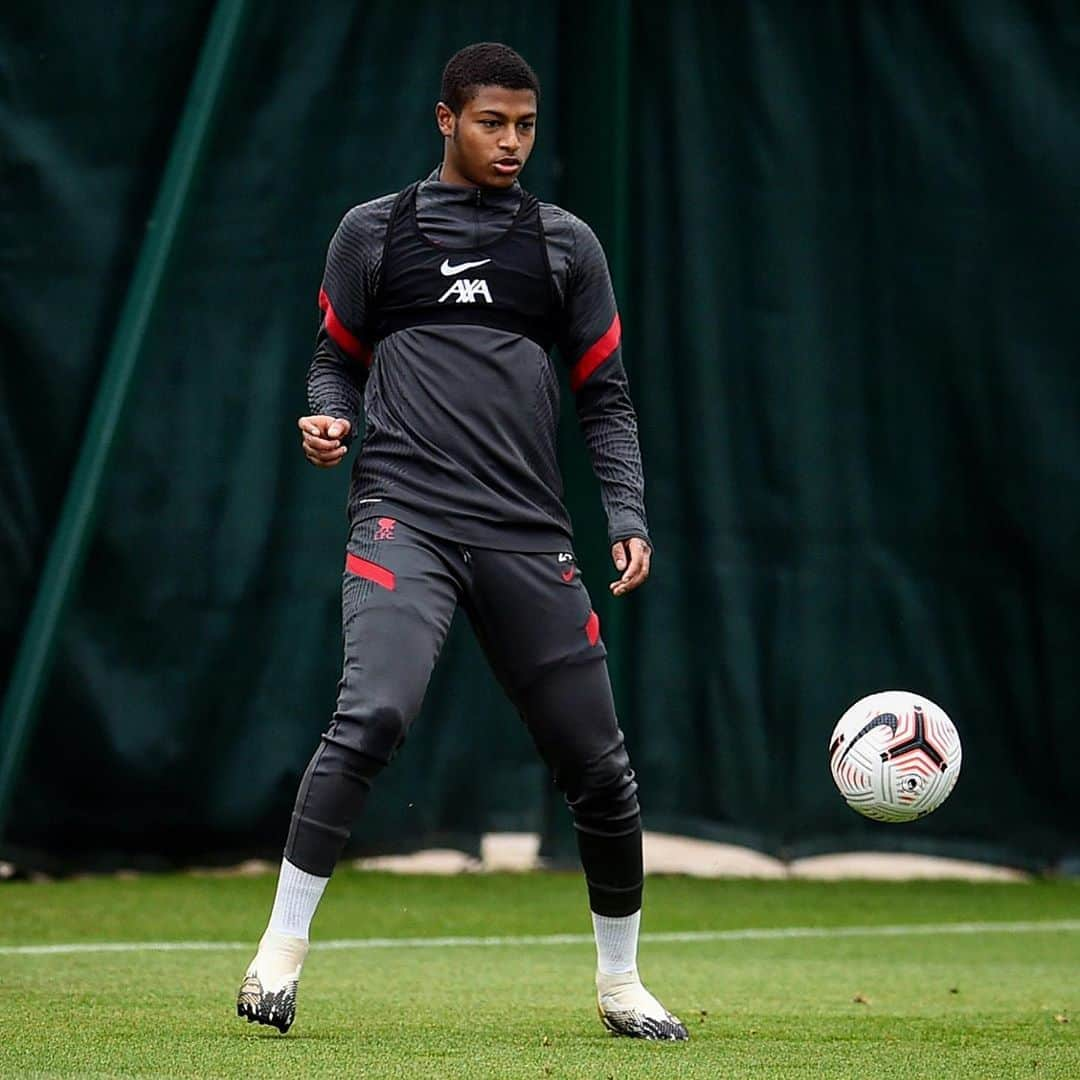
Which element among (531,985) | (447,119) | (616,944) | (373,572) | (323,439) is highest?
(447,119)

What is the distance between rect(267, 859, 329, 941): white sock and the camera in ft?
13.7

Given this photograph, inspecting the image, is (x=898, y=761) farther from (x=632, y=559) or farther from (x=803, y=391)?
(x=803, y=391)

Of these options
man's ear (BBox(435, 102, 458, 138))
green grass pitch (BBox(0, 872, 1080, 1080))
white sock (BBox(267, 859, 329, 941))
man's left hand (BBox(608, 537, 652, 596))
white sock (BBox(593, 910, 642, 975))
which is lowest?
green grass pitch (BBox(0, 872, 1080, 1080))

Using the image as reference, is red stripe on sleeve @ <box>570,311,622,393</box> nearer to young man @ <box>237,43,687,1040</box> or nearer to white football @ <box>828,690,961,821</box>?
young man @ <box>237,43,687,1040</box>

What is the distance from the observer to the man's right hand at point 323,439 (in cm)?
431

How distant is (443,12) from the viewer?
28.8 feet

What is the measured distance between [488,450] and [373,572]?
13.7 inches

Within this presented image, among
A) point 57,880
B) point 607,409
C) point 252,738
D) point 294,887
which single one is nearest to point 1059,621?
point 252,738

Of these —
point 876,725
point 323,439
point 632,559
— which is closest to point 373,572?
point 323,439

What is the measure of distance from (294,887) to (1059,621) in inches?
220

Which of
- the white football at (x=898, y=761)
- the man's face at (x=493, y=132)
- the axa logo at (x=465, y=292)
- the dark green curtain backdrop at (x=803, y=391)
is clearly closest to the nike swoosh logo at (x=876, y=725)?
the white football at (x=898, y=761)

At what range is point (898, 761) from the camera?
185 inches

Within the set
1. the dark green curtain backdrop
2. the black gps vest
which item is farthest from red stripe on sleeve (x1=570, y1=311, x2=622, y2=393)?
the dark green curtain backdrop

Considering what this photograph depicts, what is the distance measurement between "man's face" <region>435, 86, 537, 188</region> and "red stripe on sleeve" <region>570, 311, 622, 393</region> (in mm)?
389
